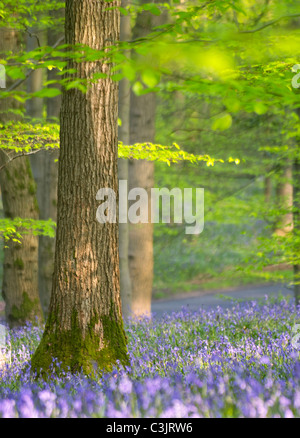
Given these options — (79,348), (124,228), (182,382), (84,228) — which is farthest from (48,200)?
(182,382)

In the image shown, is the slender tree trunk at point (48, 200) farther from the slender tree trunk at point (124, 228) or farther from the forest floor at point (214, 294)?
the forest floor at point (214, 294)

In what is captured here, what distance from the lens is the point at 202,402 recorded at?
11.0 ft

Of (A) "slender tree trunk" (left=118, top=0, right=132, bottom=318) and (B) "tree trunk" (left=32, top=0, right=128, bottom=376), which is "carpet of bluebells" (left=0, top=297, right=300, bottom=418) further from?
(A) "slender tree trunk" (left=118, top=0, right=132, bottom=318)

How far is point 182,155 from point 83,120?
11.7 ft

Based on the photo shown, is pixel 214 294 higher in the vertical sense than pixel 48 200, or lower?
lower

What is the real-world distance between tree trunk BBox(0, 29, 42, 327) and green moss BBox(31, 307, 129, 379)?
17.7 feet

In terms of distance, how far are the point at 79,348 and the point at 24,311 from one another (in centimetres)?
585

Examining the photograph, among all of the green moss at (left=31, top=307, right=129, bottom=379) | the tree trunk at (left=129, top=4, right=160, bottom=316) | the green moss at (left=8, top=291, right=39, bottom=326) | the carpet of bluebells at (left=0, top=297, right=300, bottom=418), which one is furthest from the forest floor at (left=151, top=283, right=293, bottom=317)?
the green moss at (left=31, top=307, right=129, bottom=379)

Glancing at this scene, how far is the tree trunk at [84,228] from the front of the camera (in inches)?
223

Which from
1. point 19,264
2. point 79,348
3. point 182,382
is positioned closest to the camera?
point 182,382

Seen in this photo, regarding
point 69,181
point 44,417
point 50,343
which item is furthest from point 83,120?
point 44,417

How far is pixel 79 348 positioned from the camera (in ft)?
18.3

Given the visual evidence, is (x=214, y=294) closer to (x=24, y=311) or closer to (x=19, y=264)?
(x=24, y=311)

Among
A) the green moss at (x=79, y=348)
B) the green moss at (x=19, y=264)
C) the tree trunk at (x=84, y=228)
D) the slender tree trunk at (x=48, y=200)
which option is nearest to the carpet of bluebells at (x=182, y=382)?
the green moss at (x=79, y=348)
